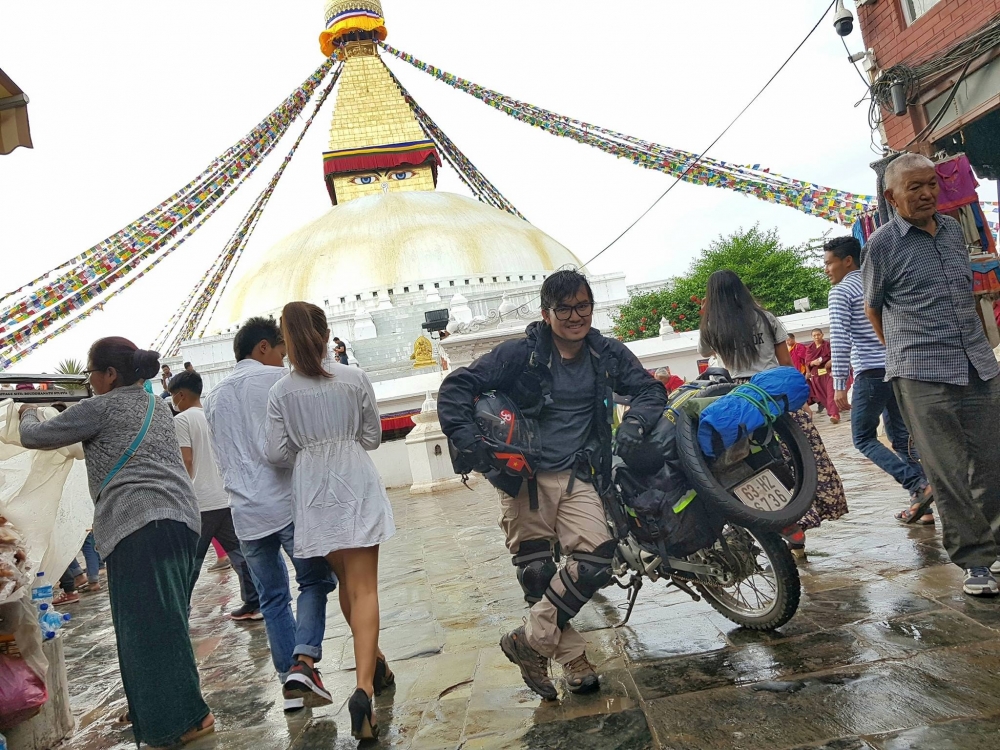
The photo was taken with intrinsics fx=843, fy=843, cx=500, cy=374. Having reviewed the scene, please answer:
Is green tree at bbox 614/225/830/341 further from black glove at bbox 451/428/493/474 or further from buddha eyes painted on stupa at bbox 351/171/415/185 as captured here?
black glove at bbox 451/428/493/474

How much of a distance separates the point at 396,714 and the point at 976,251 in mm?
3979

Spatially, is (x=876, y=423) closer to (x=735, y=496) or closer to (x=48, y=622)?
(x=735, y=496)

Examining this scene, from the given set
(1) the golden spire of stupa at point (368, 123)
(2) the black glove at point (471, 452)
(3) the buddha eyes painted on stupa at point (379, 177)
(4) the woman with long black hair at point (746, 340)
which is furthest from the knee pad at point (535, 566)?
(3) the buddha eyes painted on stupa at point (379, 177)

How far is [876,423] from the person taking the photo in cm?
525

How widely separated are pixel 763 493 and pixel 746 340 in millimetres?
1359

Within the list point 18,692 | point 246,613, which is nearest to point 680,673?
point 18,692

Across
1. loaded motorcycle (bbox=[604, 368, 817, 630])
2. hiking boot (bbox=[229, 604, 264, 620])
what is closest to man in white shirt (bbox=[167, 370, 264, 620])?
hiking boot (bbox=[229, 604, 264, 620])

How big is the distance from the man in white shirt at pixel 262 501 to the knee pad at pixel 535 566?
1005 mm

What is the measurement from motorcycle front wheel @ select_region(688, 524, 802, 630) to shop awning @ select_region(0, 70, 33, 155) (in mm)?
4217

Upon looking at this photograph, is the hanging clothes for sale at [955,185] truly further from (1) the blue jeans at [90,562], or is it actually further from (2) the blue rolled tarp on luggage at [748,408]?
(1) the blue jeans at [90,562]

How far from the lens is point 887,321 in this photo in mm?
4055

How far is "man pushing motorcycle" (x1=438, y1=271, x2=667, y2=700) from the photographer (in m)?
3.24

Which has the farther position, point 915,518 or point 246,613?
point 246,613

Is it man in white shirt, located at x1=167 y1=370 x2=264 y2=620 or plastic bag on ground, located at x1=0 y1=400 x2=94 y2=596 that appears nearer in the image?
plastic bag on ground, located at x1=0 y1=400 x2=94 y2=596
